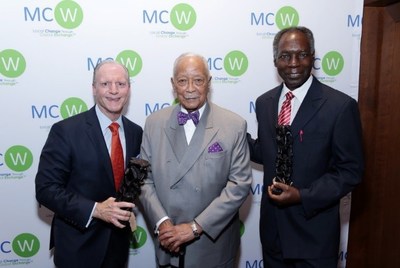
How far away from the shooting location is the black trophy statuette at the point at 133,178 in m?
1.81

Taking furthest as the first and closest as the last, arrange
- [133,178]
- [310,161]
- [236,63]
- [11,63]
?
1. [236,63]
2. [11,63]
3. [310,161]
4. [133,178]

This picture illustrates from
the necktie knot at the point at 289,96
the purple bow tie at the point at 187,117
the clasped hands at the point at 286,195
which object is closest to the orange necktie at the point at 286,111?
the necktie knot at the point at 289,96

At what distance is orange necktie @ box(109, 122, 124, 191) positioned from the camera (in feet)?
6.72

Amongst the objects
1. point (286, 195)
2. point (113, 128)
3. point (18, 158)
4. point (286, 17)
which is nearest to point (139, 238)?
point (18, 158)

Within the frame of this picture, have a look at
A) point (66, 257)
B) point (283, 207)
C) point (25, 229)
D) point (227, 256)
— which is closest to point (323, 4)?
point (283, 207)

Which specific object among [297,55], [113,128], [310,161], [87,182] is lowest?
[87,182]

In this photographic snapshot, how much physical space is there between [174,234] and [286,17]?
188cm

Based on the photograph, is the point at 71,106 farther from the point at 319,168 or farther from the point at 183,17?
the point at 319,168

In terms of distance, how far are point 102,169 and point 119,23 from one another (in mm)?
1192

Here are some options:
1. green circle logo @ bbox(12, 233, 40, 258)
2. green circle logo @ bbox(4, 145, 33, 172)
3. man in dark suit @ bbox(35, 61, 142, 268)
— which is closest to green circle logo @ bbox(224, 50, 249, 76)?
man in dark suit @ bbox(35, 61, 142, 268)

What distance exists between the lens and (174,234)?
194 centimetres

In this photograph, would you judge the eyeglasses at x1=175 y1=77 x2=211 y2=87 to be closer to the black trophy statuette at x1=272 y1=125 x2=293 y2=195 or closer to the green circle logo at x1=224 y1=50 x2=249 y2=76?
the black trophy statuette at x1=272 y1=125 x2=293 y2=195

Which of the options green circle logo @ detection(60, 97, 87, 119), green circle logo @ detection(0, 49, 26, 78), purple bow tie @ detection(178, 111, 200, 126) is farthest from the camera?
green circle logo @ detection(60, 97, 87, 119)

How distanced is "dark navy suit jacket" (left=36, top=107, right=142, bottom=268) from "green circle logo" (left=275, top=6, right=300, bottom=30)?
162cm
